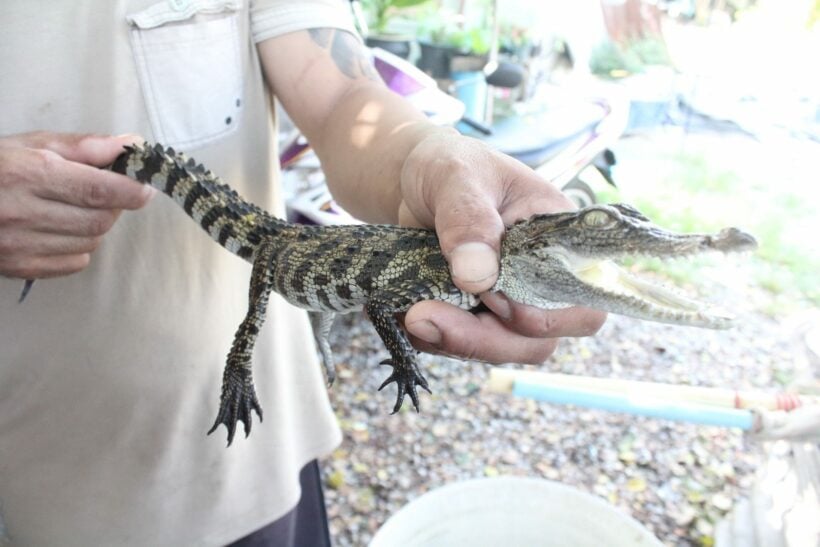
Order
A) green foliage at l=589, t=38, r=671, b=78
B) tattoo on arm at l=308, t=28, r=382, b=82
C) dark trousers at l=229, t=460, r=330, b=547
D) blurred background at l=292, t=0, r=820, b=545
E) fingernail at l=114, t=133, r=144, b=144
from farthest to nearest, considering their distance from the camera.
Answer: green foliage at l=589, t=38, r=671, b=78 < blurred background at l=292, t=0, r=820, b=545 < dark trousers at l=229, t=460, r=330, b=547 < tattoo on arm at l=308, t=28, r=382, b=82 < fingernail at l=114, t=133, r=144, b=144

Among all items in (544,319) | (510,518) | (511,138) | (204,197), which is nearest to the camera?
(544,319)

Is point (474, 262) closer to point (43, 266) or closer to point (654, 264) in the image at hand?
point (43, 266)

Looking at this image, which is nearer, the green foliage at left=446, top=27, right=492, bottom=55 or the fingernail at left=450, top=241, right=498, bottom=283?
the fingernail at left=450, top=241, right=498, bottom=283

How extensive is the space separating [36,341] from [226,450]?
592 millimetres

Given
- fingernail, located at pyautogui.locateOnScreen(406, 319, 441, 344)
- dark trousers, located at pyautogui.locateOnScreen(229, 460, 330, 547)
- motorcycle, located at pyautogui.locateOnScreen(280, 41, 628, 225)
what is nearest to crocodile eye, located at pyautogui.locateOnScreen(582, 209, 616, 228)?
fingernail, located at pyautogui.locateOnScreen(406, 319, 441, 344)

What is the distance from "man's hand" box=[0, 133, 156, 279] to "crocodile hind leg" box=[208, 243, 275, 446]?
18.3 inches

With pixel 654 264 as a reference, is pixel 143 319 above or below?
above

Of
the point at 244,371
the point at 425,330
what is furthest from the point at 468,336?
the point at 244,371

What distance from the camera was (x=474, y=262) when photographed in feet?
4.48

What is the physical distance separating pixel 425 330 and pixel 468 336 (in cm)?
10

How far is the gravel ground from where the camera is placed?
322cm

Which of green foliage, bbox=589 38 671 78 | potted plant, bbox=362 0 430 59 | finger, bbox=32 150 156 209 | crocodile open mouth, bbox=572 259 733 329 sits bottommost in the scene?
green foliage, bbox=589 38 671 78

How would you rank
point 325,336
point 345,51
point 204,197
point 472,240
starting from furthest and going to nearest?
point 325,336
point 345,51
point 204,197
point 472,240

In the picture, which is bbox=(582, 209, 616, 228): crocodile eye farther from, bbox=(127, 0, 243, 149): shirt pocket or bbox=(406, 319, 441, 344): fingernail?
bbox=(127, 0, 243, 149): shirt pocket
